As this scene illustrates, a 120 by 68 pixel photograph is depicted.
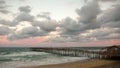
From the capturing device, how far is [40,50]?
5144 centimetres

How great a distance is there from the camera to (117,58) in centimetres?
2480

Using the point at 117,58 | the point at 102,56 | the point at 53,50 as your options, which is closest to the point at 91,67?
the point at 117,58

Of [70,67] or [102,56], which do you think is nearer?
[70,67]

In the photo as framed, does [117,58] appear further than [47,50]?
No

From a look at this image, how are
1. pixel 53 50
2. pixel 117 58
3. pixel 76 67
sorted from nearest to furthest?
pixel 76 67 → pixel 117 58 → pixel 53 50

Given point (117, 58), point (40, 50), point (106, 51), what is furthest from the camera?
point (40, 50)

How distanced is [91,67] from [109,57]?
9.53 metres

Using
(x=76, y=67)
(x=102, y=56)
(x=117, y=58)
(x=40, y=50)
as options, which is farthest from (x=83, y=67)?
(x=40, y=50)

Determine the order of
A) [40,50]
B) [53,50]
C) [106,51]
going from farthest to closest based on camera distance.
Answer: [40,50], [53,50], [106,51]

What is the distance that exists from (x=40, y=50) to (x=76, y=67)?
35.0 meters

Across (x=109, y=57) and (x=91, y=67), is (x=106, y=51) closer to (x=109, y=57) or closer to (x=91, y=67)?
(x=109, y=57)

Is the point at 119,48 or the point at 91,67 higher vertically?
the point at 119,48

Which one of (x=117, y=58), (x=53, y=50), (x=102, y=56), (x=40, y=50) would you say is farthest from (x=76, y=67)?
(x=40, y=50)

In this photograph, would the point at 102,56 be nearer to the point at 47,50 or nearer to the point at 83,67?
the point at 83,67
